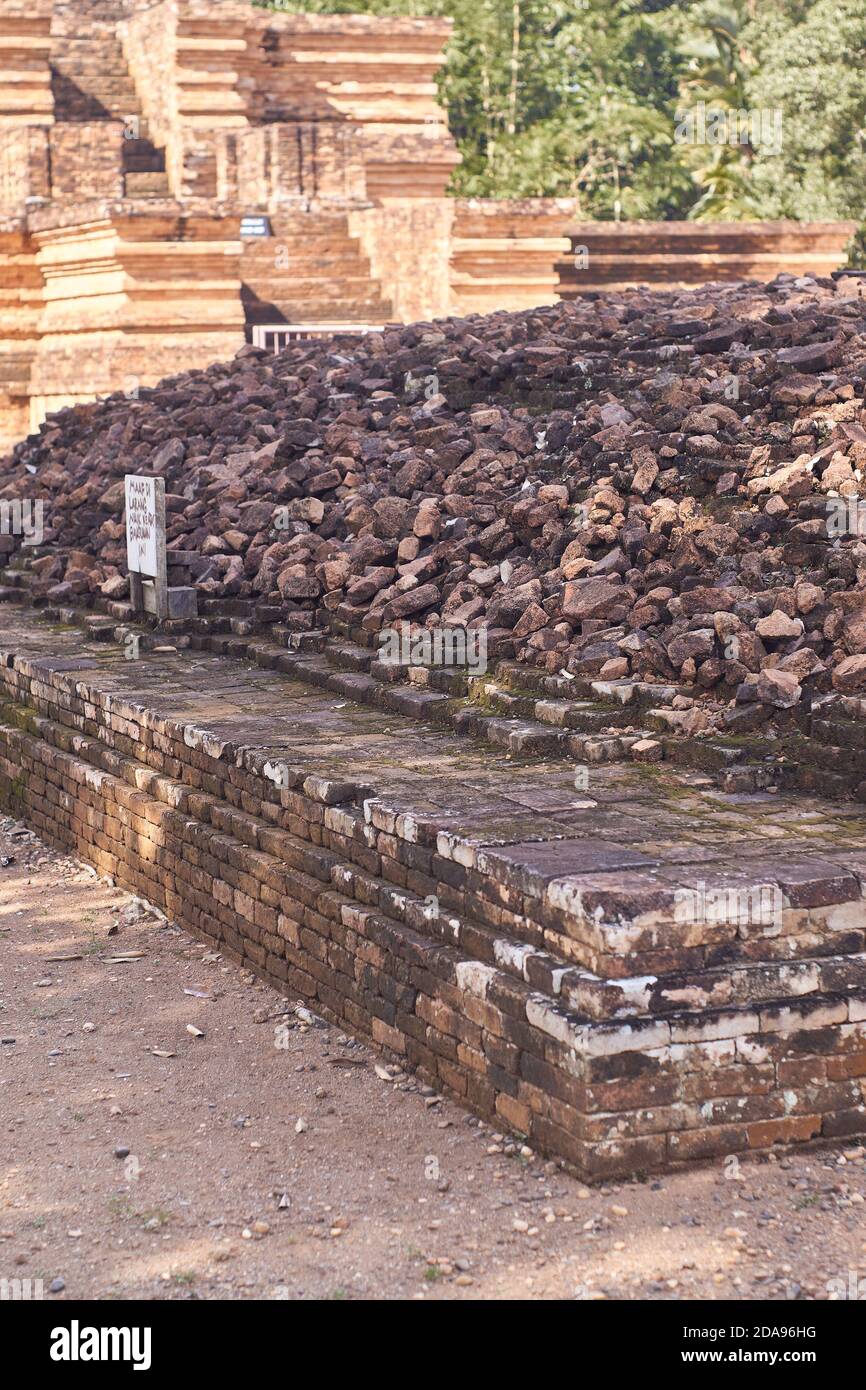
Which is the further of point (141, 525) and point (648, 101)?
point (648, 101)

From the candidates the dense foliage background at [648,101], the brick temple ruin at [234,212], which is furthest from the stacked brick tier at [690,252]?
the dense foliage background at [648,101]

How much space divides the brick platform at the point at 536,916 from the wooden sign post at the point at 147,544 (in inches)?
67.4

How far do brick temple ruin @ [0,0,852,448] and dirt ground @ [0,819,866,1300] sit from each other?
8.75m

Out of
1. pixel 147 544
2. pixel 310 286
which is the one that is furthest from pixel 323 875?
pixel 310 286

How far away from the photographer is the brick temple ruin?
13.2m

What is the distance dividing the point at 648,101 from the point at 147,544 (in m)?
19.6

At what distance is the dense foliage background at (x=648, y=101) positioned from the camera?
20859 millimetres

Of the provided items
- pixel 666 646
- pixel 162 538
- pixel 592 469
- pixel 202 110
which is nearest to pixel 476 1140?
pixel 666 646

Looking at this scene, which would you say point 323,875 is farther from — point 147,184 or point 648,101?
point 648,101

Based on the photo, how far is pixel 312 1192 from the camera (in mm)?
4121

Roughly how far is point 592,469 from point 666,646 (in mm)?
1619

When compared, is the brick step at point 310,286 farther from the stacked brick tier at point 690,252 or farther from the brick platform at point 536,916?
the brick platform at point 536,916

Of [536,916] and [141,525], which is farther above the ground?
[141,525]

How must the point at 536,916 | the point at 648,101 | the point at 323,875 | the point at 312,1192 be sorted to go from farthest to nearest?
the point at 648,101
the point at 323,875
the point at 536,916
the point at 312,1192
